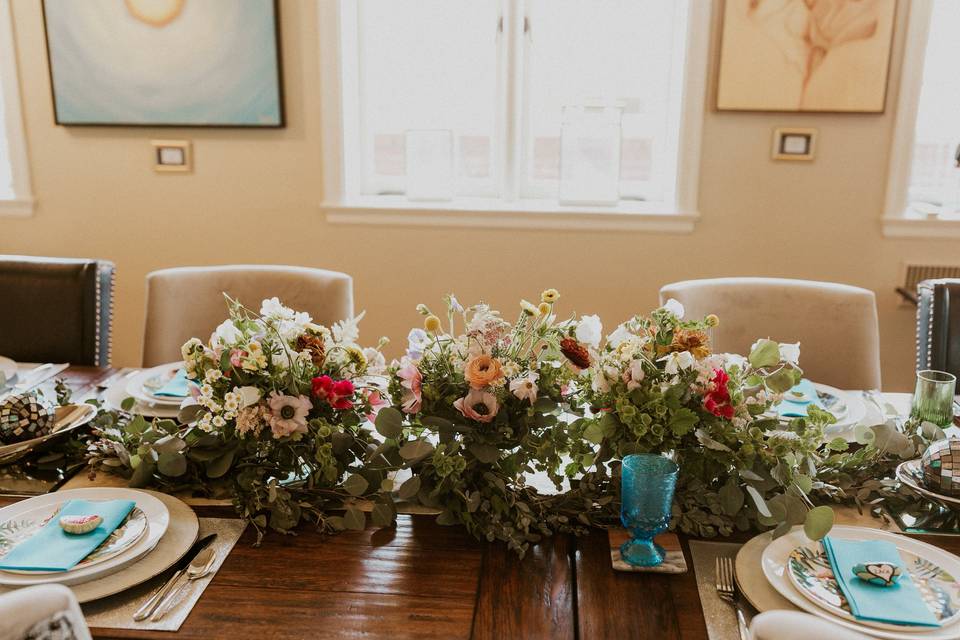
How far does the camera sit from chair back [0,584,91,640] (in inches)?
26.9

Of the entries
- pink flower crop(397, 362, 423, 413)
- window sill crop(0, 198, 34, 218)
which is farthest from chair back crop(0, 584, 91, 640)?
window sill crop(0, 198, 34, 218)

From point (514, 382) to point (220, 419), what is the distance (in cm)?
42

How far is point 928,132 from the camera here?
9.27ft

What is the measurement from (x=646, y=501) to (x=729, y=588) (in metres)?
0.14

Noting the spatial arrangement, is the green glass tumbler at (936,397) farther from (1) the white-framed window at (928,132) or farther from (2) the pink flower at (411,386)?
→ (1) the white-framed window at (928,132)

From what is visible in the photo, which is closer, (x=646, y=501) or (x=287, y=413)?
(x=646, y=501)

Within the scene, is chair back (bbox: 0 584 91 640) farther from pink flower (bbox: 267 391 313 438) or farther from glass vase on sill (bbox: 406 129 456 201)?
glass vase on sill (bbox: 406 129 456 201)

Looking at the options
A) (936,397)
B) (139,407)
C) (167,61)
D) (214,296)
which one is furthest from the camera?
(167,61)

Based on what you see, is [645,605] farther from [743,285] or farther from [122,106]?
[122,106]

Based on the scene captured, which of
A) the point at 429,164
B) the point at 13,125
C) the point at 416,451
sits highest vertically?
the point at 13,125

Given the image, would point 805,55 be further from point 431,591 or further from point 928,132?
point 431,591

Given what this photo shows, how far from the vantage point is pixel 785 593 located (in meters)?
0.97

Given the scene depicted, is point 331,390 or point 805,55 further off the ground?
point 805,55

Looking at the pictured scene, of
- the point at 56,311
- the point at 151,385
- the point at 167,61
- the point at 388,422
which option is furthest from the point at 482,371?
the point at 167,61
